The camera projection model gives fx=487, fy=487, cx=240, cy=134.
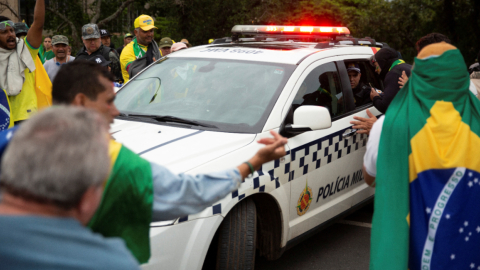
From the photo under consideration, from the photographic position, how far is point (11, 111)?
414cm

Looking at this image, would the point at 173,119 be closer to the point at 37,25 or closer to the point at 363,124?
the point at 37,25

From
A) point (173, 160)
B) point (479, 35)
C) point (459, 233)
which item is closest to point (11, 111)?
point (173, 160)

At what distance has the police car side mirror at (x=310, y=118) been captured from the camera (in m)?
3.24

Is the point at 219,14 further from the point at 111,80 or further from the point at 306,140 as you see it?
the point at 111,80

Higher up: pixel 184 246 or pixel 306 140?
pixel 306 140

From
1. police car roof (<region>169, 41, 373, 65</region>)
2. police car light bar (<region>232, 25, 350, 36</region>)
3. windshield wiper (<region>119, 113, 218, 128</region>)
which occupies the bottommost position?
windshield wiper (<region>119, 113, 218, 128</region>)

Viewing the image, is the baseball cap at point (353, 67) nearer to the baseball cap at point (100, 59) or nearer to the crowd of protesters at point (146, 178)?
the crowd of protesters at point (146, 178)

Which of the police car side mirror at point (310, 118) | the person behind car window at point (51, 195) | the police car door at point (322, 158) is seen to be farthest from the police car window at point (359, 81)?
the person behind car window at point (51, 195)

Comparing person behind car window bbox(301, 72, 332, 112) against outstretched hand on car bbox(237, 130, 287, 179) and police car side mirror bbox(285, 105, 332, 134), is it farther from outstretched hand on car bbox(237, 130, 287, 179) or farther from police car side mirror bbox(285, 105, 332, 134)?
outstretched hand on car bbox(237, 130, 287, 179)

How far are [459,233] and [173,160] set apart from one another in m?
1.52

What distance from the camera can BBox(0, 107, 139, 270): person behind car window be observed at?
1.00m

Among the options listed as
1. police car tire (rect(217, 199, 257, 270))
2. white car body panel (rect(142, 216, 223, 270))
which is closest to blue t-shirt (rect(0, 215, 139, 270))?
white car body panel (rect(142, 216, 223, 270))

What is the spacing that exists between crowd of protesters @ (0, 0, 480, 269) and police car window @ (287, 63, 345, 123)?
4.49 feet

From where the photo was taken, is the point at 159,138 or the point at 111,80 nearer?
the point at 111,80
